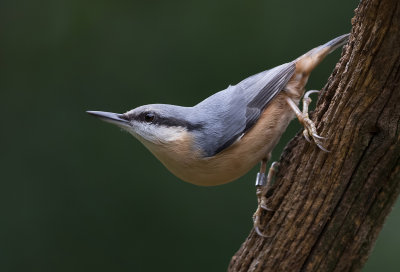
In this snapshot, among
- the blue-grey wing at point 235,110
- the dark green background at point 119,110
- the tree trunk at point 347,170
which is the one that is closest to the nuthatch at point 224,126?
the blue-grey wing at point 235,110

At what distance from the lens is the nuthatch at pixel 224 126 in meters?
2.90

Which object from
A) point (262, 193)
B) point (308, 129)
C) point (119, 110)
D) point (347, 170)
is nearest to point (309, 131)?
point (308, 129)

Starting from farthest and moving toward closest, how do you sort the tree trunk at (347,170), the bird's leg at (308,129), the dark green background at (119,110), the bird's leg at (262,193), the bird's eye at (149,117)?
the dark green background at (119,110), the bird's eye at (149,117), the bird's leg at (262,193), the bird's leg at (308,129), the tree trunk at (347,170)

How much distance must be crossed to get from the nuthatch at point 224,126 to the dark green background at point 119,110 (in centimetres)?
158

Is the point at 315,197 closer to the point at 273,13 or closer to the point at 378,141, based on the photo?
the point at 378,141

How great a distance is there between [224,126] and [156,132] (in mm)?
353

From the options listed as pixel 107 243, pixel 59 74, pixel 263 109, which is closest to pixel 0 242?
pixel 107 243

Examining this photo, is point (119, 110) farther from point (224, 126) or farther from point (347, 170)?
point (347, 170)

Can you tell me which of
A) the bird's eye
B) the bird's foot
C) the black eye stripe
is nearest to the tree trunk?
the bird's foot

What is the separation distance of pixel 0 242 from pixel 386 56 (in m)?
3.44

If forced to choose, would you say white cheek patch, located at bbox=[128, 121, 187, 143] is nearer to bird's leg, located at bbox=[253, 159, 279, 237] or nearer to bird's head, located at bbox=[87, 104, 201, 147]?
bird's head, located at bbox=[87, 104, 201, 147]

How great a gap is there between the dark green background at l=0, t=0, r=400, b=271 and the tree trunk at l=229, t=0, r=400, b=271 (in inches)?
70.7

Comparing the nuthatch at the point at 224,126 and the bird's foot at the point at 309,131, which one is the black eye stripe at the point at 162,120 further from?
the bird's foot at the point at 309,131

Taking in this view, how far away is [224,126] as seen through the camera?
2.97 meters
